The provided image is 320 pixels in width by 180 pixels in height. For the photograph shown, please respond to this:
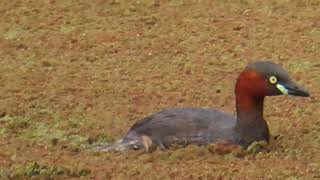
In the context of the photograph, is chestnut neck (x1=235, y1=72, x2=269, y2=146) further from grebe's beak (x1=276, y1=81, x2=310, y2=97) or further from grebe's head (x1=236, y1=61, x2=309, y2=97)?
grebe's beak (x1=276, y1=81, x2=310, y2=97)

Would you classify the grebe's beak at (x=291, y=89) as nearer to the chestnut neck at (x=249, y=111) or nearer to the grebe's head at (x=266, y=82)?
the grebe's head at (x=266, y=82)

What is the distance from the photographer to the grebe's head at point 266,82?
6969 millimetres

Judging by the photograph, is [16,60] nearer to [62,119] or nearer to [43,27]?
[43,27]

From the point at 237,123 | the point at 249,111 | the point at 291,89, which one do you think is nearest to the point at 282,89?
the point at 291,89

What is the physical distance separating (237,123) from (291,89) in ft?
1.40

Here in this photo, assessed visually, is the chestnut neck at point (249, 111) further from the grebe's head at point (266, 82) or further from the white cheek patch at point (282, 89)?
the white cheek patch at point (282, 89)

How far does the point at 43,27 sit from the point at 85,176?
5276mm

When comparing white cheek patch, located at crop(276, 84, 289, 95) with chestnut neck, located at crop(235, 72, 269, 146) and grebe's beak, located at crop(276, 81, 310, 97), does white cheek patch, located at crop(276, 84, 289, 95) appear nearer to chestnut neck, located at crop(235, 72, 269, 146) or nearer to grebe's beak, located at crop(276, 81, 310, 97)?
grebe's beak, located at crop(276, 81, 310, 97)

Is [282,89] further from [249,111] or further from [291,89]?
[249,111]

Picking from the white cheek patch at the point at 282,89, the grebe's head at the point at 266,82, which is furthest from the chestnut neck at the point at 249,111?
the white cheek patch at the point at 282,89

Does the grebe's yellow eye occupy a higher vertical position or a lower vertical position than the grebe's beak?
higher

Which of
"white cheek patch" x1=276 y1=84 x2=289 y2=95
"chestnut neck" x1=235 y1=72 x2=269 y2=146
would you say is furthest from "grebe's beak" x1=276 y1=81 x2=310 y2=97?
"chestnut neck" x1=235 y1=72 x2=269 y2=146

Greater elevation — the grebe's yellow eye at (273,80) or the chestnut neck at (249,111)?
the grebe's yellow eye at (273,80)

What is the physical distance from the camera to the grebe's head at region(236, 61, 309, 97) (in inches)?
274
